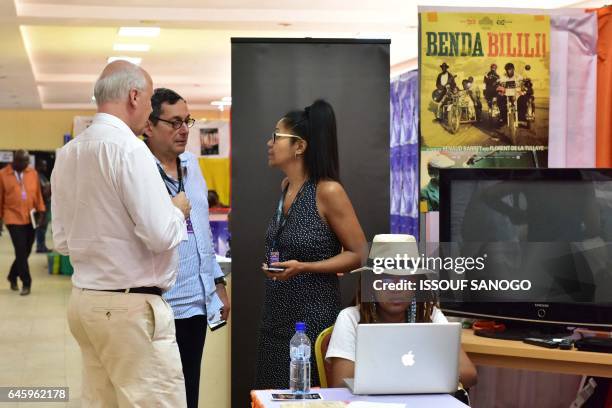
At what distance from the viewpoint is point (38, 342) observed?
26.4 feet

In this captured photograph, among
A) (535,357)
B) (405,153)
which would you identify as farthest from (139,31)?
(535,357)

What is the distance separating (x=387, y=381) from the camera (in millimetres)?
2789

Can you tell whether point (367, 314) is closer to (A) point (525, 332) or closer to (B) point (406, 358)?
(B) point (406, 358)

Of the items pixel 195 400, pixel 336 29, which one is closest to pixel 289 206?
pixel 195 400

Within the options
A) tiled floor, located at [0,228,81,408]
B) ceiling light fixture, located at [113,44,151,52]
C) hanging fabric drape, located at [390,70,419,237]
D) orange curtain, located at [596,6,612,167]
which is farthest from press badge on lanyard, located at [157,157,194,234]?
ceiling light fixture, located at [113,44,151,52]

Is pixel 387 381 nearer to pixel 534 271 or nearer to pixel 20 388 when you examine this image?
pixel 534 271

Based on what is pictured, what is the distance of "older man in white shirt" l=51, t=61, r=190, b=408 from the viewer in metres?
2.88

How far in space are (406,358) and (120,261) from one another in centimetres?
98

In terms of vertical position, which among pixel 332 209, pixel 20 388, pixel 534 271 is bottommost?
pixel 20 388

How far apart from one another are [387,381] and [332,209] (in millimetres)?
1019

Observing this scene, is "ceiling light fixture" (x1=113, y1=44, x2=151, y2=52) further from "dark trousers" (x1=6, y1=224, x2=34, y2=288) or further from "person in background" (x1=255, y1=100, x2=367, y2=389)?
"person in background" (x1=255, y1=100, x2=367, y2=389)

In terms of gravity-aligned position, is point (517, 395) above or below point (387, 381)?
below

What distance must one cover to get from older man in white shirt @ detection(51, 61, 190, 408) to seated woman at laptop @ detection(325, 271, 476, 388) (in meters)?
0.55

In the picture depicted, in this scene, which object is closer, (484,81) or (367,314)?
(367,314)
